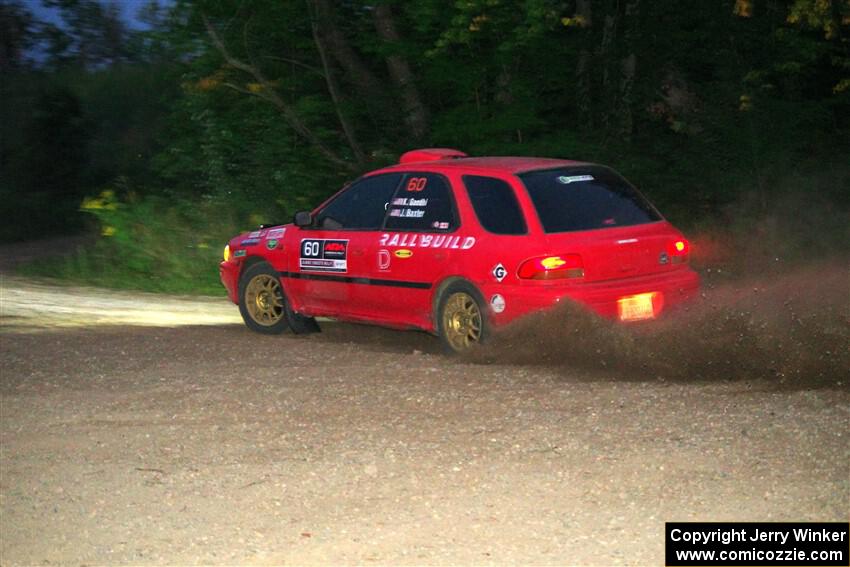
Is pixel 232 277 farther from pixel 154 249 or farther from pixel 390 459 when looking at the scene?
pixel 154 249

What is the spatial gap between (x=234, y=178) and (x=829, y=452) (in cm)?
1473

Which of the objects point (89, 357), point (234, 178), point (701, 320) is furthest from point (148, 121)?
point (701, 320)

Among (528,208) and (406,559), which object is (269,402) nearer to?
(528,208)

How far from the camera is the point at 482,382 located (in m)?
8.74

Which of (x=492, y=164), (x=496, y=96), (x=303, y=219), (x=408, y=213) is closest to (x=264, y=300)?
(x=303, y=219)

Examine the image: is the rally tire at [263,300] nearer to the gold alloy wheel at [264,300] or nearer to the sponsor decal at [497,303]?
the gold alloy wheel at [264,300]

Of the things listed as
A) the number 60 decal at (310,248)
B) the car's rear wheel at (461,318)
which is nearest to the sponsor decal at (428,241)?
the car's rear wheel at (461,318)

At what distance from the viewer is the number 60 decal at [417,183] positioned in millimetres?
10484

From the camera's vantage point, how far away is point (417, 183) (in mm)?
10539

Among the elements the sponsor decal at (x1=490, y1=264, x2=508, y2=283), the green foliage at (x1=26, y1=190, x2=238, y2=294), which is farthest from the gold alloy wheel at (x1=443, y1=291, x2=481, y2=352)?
the green foliage at (x1=26, y1=190, x2=238, y2=294)

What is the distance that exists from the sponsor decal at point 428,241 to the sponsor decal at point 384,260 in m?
0.07

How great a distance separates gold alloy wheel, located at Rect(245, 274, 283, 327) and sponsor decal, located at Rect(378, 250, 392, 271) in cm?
138

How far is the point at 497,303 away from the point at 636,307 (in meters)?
1.01

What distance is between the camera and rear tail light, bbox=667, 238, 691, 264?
33.0 feet
